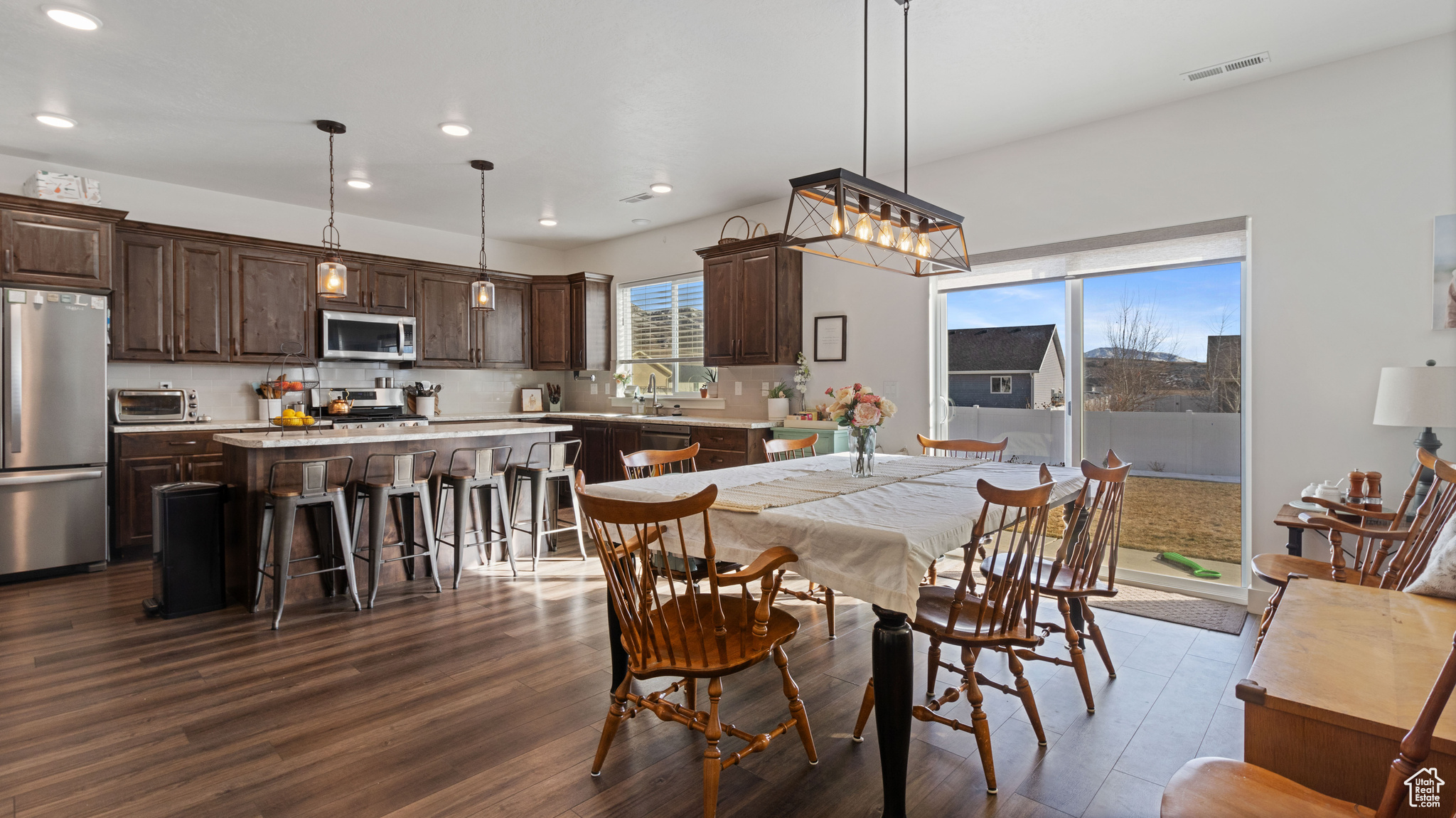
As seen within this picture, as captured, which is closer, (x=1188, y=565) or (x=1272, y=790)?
(x=1272, y=790)

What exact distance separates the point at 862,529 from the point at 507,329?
6.17m

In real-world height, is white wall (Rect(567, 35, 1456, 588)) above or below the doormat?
above

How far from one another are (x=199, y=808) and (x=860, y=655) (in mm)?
2389

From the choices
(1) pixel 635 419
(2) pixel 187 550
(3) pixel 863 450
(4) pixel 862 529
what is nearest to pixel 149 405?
(2) pixel 187 550

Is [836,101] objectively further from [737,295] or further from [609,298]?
[609,298]

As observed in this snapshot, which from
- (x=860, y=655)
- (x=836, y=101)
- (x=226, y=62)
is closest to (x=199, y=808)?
(x=860, y=655)

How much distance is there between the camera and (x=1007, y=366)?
471 cm

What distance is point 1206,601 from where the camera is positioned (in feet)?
12.5

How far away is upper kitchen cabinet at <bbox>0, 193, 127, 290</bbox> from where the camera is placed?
14.4 feet

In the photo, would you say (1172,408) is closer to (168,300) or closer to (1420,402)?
(1420,402)

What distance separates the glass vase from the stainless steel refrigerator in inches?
196

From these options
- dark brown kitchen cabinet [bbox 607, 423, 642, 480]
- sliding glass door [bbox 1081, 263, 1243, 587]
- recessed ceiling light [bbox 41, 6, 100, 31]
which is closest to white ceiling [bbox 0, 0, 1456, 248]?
recessed ceiling light [bbox 41, 6, 100, 31]

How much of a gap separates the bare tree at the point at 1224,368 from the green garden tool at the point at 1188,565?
936 millimetres

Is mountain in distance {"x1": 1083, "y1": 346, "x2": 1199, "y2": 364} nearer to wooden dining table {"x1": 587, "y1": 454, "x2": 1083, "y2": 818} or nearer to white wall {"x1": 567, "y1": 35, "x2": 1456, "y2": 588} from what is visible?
white wall {"x1": 567, "y1": 35, "x2": 1456, "y2": 588}
